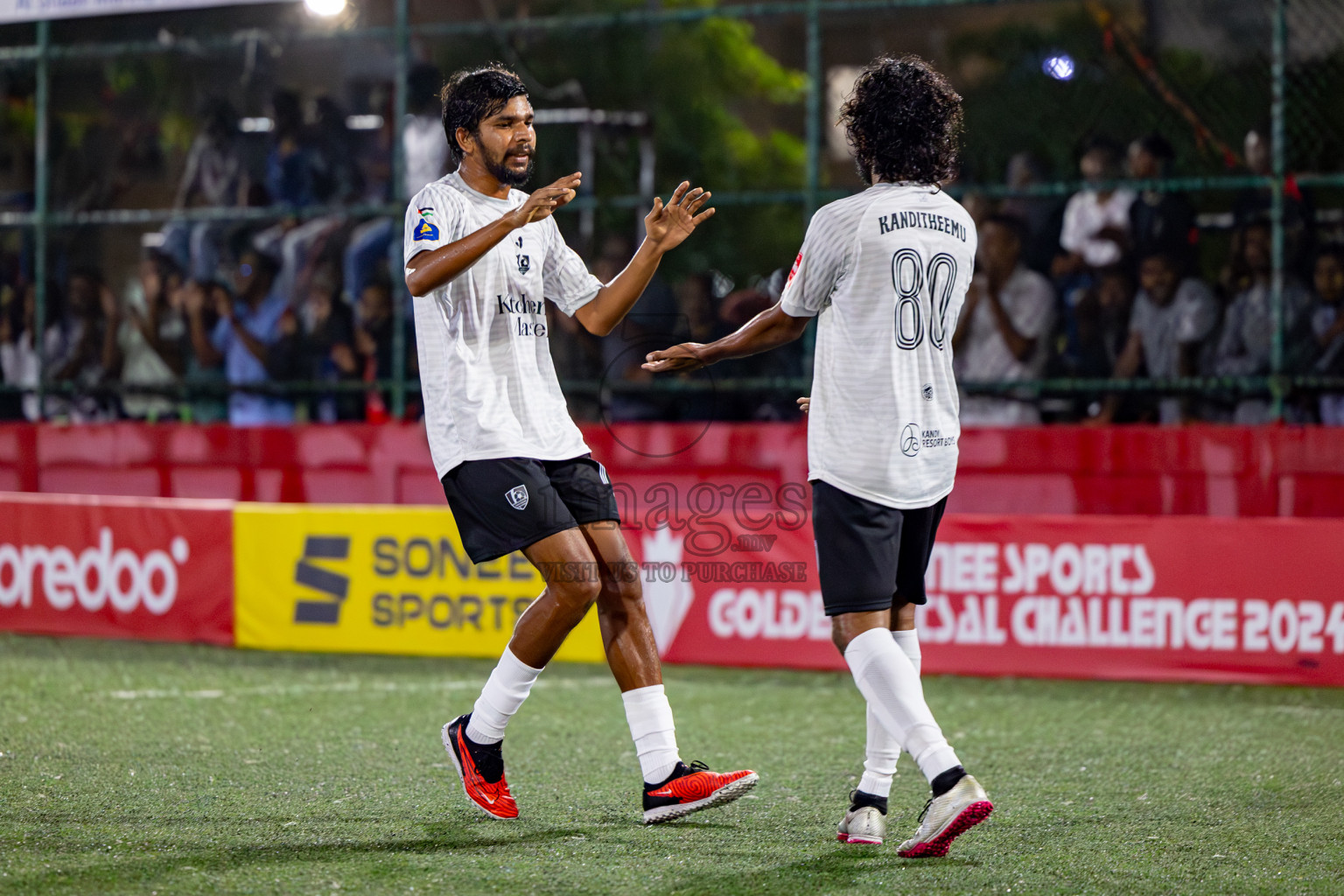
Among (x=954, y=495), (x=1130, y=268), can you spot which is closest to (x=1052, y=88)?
(x=1130, y=268)

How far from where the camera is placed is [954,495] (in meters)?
8.80

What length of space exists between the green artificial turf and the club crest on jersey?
1648mm

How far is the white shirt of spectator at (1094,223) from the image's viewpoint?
8.93m

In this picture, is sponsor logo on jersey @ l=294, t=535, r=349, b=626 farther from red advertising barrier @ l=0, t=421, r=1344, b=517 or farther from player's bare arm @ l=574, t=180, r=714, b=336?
player's bare arm @ l=574, t=180, r=714, b=336

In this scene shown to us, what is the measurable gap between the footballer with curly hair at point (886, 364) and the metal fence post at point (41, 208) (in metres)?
8.52

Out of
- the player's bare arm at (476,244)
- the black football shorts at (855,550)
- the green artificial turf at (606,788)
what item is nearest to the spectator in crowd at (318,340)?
the green artificial turf at (606,788)

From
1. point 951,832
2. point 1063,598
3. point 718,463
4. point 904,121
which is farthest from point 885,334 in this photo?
point 718,463

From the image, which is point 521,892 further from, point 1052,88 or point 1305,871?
point 1052,88

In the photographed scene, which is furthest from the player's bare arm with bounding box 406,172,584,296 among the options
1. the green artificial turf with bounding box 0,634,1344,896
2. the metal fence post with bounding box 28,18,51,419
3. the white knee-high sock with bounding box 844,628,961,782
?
A: the metal fence post with bounding box 28,18,51,419

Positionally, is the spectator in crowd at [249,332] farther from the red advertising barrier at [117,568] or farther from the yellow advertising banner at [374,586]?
the yellow advertising banner at [374,586]

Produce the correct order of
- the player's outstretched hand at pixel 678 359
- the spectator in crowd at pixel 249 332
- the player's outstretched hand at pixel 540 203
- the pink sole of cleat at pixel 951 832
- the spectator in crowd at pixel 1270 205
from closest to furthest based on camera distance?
the pink sole of cleat at pixel 951 832, the player's outstretched hand at pixel 540 203, the player's outstretched hand at pixel 678 359, the spectator in crowd at pixel 1270 205, the spectator in crowd at pixel 249 332

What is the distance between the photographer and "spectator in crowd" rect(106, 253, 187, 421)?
11023 millimetres

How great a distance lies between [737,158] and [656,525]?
3.25 metres

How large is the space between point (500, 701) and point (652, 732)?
1.50ft
